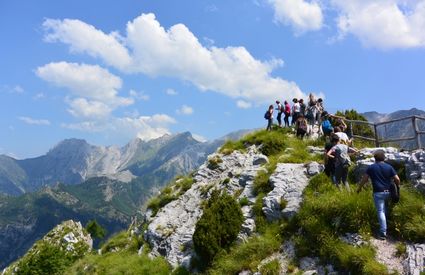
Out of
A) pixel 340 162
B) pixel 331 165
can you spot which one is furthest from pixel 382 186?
pixel 331 165

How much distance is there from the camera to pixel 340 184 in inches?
674

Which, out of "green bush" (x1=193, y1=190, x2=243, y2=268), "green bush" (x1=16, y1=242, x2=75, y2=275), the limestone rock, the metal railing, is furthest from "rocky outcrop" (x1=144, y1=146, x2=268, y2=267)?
"green bush" (x1=16, y1=242, x2=75, y2=275)

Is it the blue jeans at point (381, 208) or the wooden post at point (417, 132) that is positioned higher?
the wooden post at point (417, 132)

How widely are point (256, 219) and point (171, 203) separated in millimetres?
9929

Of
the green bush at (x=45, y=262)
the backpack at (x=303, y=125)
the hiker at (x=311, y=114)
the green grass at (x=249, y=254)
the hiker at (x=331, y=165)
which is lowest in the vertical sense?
the green bush at (x=45, y=262)

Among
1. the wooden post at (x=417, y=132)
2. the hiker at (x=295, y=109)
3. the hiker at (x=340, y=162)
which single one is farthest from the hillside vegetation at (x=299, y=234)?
the hiker at (x=295, y=109)

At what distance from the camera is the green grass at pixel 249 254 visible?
15828mm

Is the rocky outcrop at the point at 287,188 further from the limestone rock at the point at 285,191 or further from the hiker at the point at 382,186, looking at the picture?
the hiker at the point at 382,186

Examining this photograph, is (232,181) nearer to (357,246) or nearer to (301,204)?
(301,204)

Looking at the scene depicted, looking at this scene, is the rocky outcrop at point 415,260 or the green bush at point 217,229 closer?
the rocky outcrop at point 415,260

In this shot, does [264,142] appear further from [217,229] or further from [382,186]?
[382,186]

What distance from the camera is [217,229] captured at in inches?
717

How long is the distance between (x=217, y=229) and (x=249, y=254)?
243 cm

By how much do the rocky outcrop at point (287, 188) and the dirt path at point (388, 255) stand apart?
439 centimetres
